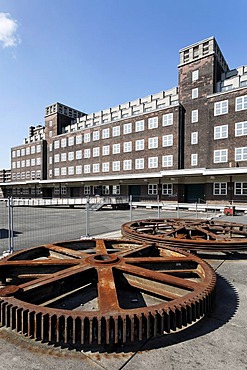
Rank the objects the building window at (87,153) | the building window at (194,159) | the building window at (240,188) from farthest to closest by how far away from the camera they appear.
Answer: the building window at (87,153)
the building window at (194,159)
the building window at (240,188)

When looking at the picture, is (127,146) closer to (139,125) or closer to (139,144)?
(139,144)

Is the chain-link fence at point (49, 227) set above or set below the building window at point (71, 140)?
below

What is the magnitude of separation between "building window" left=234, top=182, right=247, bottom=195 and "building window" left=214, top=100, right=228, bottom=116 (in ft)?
28.8

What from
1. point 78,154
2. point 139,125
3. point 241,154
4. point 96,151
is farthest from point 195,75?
point 78,154

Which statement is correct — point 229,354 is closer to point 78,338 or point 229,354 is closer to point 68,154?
point 78,338

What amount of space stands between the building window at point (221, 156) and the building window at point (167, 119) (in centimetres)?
732

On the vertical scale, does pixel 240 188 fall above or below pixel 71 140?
below

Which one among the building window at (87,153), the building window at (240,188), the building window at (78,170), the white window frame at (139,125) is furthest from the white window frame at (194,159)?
the building window at (78,170)

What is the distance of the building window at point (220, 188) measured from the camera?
26852mm

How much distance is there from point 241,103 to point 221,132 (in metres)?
3.72

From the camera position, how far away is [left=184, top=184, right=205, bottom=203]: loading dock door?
2909 centimetres

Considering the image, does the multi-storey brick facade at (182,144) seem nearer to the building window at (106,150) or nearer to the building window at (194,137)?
the building window at (194,137)

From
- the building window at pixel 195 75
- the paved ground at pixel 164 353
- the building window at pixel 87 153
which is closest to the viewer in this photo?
the paved ground at pixel 164 353

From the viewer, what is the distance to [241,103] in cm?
2659
